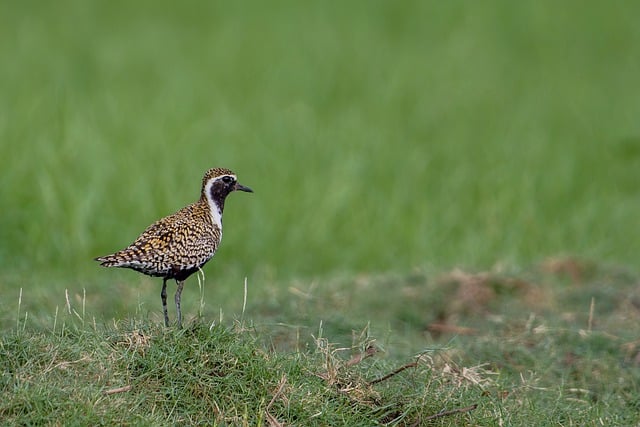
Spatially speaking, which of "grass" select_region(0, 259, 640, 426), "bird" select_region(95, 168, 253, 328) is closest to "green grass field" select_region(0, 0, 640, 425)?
"grass" select_region(0, 259, 640, 426)

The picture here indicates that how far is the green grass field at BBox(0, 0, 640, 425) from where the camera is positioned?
5977mm

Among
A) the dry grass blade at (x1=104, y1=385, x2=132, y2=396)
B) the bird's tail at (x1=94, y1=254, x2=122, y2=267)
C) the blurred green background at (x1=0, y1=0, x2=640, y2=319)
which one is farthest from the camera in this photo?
the blurred green background at (x1=0, y1=0, x2=640, y2=319)

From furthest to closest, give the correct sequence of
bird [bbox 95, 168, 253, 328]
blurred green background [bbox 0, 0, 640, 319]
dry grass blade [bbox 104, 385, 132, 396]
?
blurred green background [bbox 0, 0, 640, 319] < bird [bbox 95, 168, 253, 328] < dry grass blade [bbox 104, 385, 132, 396]

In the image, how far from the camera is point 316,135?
13531 millimetres

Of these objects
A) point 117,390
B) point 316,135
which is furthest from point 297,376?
point 316,135

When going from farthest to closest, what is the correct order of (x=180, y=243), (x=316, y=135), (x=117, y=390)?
(x=316, y=135)
(x=180, y=243)
(x=117, y=390)

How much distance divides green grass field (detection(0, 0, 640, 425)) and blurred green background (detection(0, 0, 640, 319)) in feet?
0.12

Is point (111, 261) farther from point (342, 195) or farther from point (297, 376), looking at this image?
point (342, 195)

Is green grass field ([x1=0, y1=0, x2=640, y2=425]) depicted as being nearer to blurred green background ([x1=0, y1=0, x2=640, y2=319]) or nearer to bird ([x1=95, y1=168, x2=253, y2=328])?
blurred green background ([x1=0, y1=0, x2=640, y2=319])

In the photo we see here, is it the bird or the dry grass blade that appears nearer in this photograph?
the dry grass blade

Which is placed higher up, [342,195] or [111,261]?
[111,261]

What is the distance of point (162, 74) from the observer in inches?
583

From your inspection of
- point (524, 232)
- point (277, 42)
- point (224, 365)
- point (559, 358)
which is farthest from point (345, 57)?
point (224, 365)

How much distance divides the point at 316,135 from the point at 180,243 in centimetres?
760
